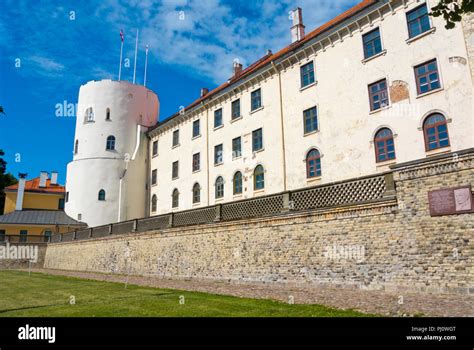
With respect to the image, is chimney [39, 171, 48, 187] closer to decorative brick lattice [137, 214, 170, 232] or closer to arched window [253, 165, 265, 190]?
decorative brick lattice [137, 214, 170, 232]

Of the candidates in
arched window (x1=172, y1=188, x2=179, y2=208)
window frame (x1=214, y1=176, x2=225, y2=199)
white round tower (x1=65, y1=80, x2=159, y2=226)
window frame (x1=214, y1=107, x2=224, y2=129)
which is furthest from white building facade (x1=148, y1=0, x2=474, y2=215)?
white round tower (x1=65, y1=80, x2=159, y2=226)

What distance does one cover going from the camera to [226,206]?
17.2m

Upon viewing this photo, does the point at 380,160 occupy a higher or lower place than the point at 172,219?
higher

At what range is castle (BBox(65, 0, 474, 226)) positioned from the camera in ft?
54.6

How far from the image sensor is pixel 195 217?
1883 centimetres

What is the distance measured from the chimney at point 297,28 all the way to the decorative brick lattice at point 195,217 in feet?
50.6

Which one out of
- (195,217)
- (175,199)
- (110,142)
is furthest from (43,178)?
(195,217)

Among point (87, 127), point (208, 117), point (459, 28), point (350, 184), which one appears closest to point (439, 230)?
point (350, 184)

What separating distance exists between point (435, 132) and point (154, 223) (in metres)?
15.7

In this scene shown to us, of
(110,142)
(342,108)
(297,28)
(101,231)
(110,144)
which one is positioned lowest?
(101,231)

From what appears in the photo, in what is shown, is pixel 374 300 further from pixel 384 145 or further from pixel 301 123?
pixel 301 123

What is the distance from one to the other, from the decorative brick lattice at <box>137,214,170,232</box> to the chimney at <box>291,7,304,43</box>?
630 inches
